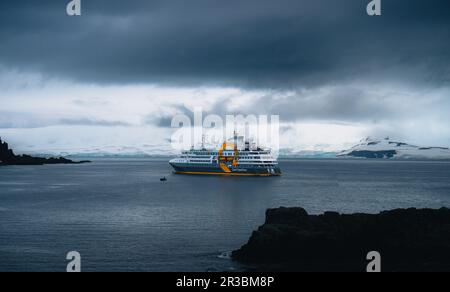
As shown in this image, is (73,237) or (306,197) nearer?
(73,237)

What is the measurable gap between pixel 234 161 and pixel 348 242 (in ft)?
273

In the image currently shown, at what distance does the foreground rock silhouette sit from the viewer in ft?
96.1

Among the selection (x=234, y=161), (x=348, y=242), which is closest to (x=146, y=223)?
(x=348, y=242)

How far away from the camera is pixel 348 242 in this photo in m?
31.8

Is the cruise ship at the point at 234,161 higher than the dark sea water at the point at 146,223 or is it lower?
higher

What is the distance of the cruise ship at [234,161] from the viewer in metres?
113

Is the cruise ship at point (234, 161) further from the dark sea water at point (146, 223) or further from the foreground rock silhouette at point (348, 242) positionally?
the foreground rock silhouette at point (348, 242)

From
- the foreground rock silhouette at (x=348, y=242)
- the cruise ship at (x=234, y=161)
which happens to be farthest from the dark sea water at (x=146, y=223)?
the cruise ship at (x=234, y=161)

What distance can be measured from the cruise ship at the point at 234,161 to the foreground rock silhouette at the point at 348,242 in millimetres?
79615

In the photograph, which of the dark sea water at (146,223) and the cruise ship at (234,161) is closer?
the dark sea water at (146,223)
